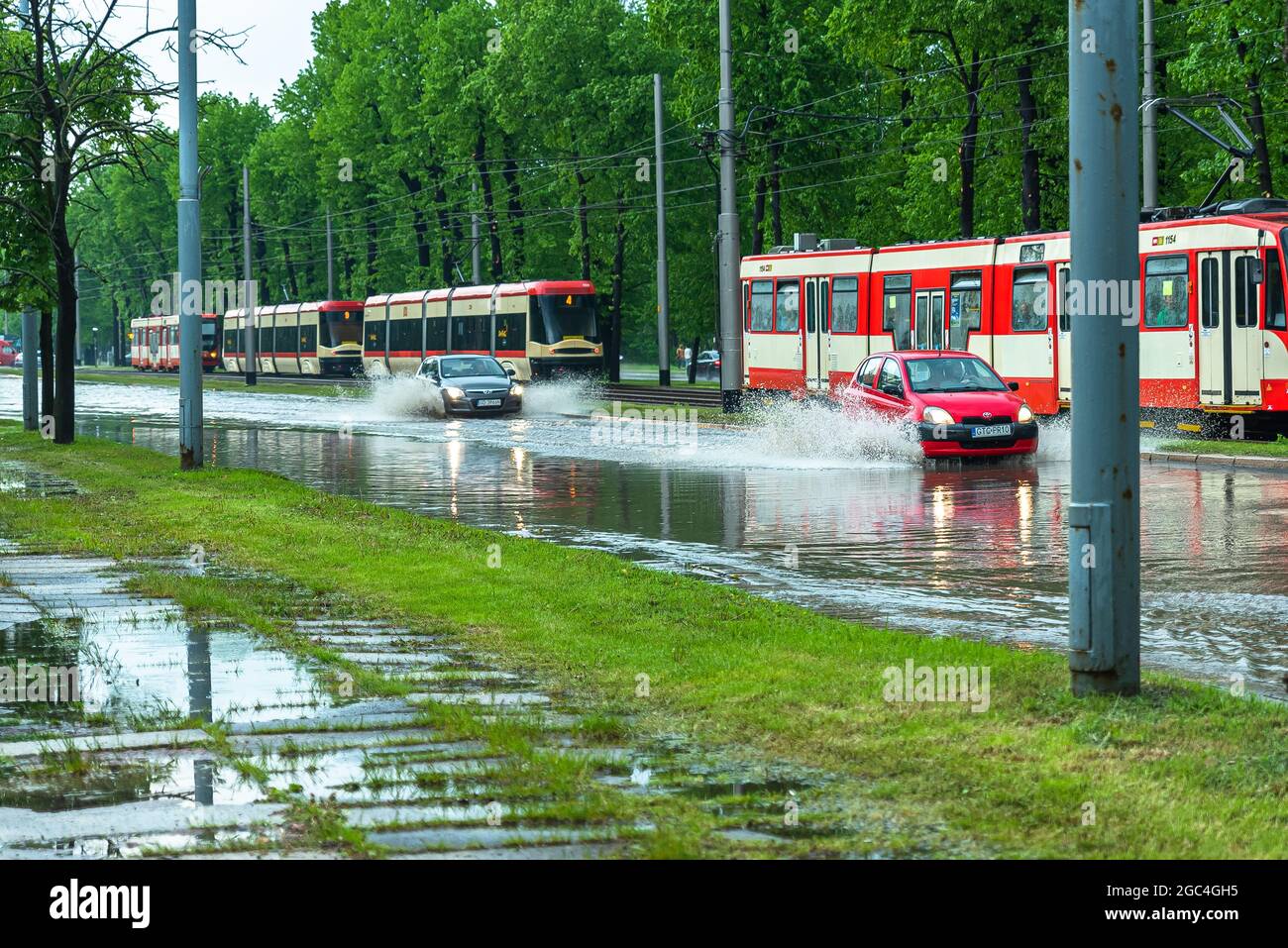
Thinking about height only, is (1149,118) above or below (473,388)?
above

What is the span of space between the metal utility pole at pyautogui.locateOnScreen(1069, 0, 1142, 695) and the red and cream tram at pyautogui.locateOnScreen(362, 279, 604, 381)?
1974 inches

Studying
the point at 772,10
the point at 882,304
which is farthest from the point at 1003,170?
the point at 882,304

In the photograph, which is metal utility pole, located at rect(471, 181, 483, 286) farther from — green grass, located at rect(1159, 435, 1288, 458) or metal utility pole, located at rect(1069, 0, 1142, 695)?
metal utility pole, located at rect(1069, 0, 1142, 695)

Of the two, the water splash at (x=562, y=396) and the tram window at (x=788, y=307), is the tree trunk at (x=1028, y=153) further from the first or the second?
the water splash at (x=562, y=396)

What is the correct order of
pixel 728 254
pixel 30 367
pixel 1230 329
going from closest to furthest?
1. pixel 1230 329
2. pixel 30 367
3. pixel 728 254

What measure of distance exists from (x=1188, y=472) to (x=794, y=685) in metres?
16.6

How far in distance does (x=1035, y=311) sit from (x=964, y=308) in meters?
2.24

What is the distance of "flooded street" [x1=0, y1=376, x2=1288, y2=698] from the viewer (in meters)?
12.0

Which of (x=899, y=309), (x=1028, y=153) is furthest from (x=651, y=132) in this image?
(x=899, y=309)

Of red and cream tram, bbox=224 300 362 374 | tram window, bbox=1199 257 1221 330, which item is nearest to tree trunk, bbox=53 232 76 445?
tram window, bbox=1199 257 1221 330

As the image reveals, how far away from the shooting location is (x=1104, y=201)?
8672mm

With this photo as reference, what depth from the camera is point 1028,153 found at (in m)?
45.1

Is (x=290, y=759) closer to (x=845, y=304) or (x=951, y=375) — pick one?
(x=951, y=375)

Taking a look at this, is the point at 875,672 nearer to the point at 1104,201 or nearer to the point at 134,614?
the point at 1104,201
